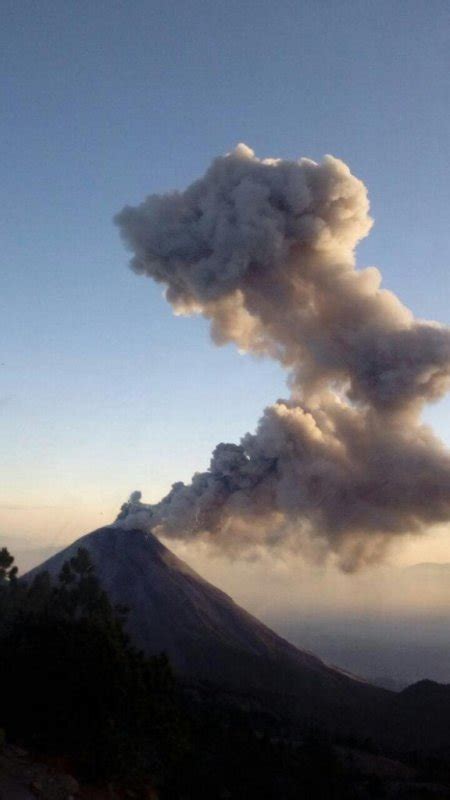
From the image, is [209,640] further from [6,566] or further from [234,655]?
[6,566]

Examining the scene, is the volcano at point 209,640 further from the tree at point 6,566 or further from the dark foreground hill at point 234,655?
the tree at point 6,566

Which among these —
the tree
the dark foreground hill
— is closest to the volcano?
the dark foreground hill

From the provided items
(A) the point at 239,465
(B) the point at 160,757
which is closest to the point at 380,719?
(A) the point at 239,465

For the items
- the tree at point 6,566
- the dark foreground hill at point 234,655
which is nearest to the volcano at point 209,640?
the dark foreground hill at point 234,655

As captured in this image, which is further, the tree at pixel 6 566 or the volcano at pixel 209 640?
the volcano at pixel 209 640

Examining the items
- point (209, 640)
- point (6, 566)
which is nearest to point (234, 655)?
point (209, 640)

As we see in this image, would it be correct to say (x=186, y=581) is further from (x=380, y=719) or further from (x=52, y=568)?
(x=380, y=719)

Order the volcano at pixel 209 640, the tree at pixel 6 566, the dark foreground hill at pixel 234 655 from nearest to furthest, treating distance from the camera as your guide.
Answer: the tree at pixel 6 566 → the dark foreground hill at pixel 234 655 → the volcano at pixel 209 640

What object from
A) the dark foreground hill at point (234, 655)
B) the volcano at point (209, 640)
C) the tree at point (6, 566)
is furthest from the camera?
the volcano at point (209, 640)

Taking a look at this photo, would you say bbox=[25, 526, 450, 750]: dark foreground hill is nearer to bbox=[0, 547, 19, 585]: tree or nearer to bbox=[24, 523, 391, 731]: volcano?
bbox=[24, 523, 391, 731]: volcano
